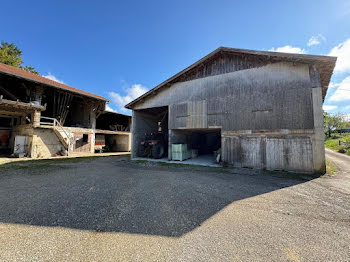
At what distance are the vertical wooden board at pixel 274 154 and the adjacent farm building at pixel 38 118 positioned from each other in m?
18.9

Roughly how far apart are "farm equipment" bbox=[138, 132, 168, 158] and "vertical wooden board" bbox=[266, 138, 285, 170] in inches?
344

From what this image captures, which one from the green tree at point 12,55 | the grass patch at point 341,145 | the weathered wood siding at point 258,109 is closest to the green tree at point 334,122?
the grass patch at point 341,145

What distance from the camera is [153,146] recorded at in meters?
13.1

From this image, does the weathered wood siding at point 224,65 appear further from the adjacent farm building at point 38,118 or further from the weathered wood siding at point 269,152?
the adjacent farm building at point 38,118

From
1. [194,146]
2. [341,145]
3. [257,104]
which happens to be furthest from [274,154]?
[341,145]

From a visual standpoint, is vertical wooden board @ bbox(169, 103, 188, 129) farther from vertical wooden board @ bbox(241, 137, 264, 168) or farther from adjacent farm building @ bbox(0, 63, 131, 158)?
adjacent farm building @ bbox(0, 63, 131, 158)

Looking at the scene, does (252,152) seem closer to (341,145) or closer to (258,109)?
(258,109)

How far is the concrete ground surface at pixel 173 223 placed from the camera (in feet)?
7.23

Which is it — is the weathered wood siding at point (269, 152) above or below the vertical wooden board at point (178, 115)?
below

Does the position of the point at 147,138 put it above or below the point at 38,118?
below

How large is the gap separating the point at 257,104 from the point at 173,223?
881 centimetres

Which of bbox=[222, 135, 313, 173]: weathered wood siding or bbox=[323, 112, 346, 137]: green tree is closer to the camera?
bbox=[222, 135, 313, 173]: weathered wood siding

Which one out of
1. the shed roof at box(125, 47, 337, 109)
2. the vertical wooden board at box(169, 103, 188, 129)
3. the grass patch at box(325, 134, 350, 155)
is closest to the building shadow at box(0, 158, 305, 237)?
the vertical wooden board at box(169, 103, 188, 129)

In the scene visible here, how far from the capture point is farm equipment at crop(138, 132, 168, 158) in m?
13.1
